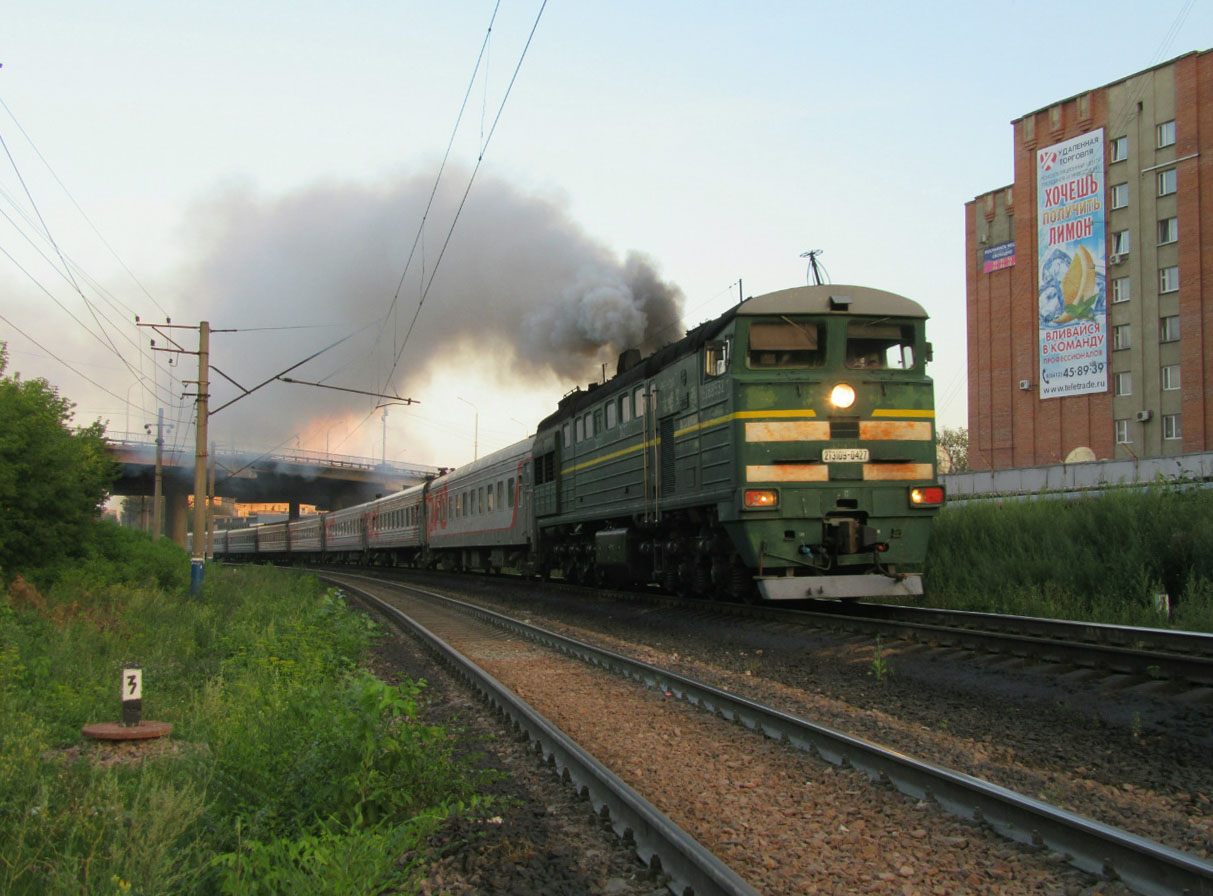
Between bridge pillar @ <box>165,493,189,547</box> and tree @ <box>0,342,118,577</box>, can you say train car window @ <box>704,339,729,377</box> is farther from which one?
bridge pillar @ <box>165,493,189,547</box>

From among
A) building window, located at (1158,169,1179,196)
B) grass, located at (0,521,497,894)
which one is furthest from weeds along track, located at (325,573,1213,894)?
building window, located at (1158,169,1179,196)

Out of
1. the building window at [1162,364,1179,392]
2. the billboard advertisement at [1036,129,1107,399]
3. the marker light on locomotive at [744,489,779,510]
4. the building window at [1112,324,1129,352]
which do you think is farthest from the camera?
the billboard advertisement at [1036,129,1107,399]

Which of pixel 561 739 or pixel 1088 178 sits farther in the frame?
pixel 1088 178

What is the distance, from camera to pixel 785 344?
12016 mm

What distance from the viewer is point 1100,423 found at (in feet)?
150

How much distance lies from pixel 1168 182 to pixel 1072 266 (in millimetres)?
5445

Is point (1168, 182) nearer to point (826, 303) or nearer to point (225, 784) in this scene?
point (826, 303)

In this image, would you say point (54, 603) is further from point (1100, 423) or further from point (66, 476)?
point (1100, 423)

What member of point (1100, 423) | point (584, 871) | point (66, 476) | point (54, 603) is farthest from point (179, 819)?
point (1100, 423)

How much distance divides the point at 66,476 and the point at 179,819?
1528cm

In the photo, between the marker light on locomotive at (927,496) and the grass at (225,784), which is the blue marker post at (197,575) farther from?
the marker light on locomotive at (927,496)

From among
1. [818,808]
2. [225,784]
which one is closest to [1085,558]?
[818,808]

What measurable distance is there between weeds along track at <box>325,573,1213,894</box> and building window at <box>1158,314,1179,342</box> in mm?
42768

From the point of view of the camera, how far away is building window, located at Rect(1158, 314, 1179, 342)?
4316 cm
